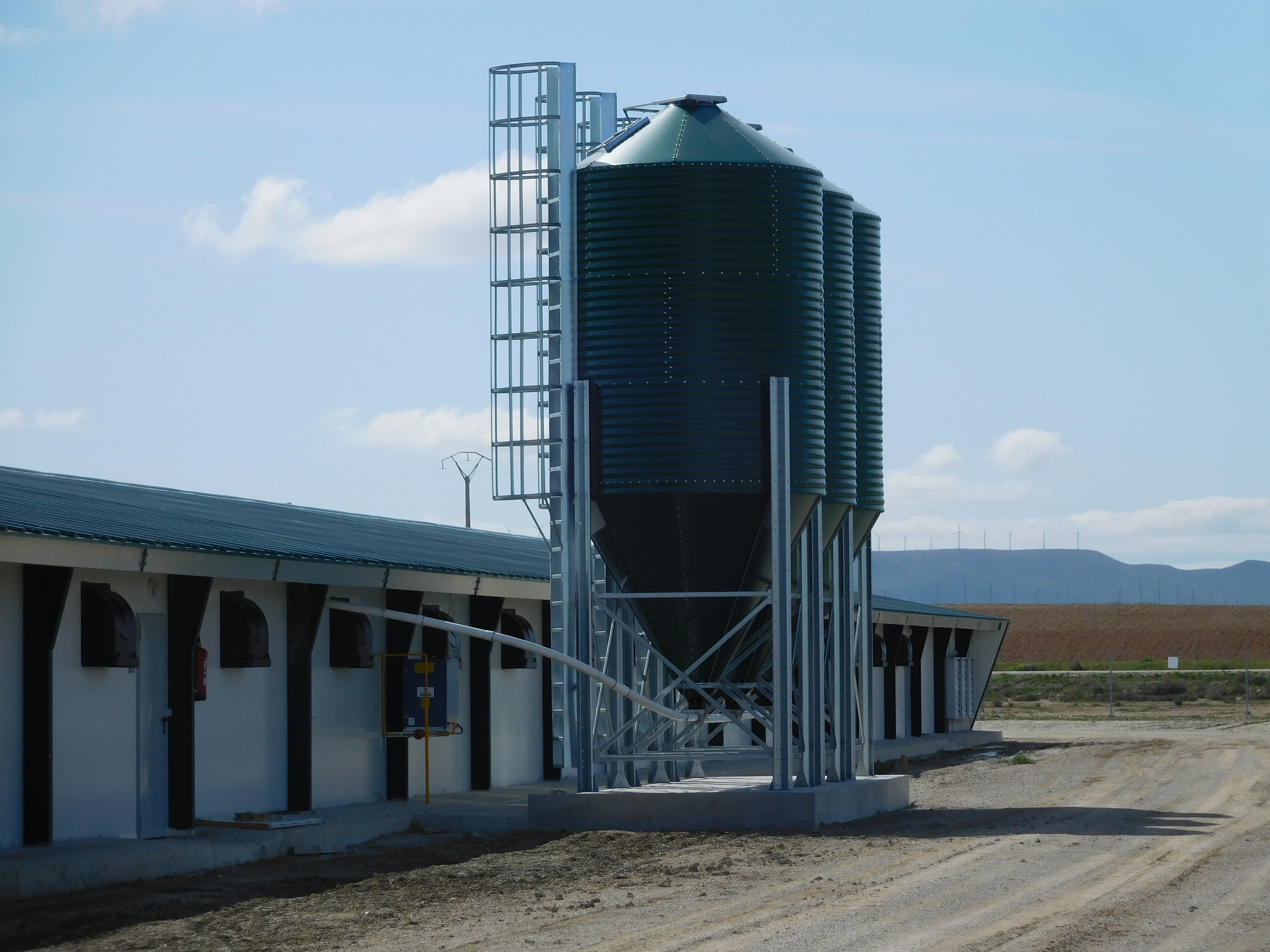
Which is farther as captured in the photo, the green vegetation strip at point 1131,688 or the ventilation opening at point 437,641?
the green vegetation strip at point 1131,688

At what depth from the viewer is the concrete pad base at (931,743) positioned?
36406 millimetres

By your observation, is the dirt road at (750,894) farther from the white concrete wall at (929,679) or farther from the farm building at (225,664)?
the white concrete wall at (929,679)

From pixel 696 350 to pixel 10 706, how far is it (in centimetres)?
834

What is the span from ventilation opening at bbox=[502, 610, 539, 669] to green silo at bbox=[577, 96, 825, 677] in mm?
5229

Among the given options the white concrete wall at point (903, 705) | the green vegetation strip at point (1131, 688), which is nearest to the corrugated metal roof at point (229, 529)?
the white concrete wall at point (903, 705)

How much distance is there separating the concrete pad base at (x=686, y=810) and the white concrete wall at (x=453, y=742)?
3.56m

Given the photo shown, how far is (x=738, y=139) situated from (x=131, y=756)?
976cm

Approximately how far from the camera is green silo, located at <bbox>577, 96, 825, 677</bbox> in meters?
20.2

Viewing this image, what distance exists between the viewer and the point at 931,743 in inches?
1543

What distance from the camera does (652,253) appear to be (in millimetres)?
20422

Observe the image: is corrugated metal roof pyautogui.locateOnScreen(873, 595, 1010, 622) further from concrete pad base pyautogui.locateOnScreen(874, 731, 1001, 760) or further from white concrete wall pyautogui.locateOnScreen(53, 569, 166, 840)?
white concrete wall pyautogui.locateOnScreen(53, 569, 166, 840)

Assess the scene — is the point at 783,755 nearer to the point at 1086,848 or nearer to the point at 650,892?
the point at 1086,848

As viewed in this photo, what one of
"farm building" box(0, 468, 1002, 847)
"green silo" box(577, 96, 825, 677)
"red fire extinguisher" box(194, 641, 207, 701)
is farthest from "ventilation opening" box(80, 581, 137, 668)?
"green silo" box(577, 96, 825, 677)

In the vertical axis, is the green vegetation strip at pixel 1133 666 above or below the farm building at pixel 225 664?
below
